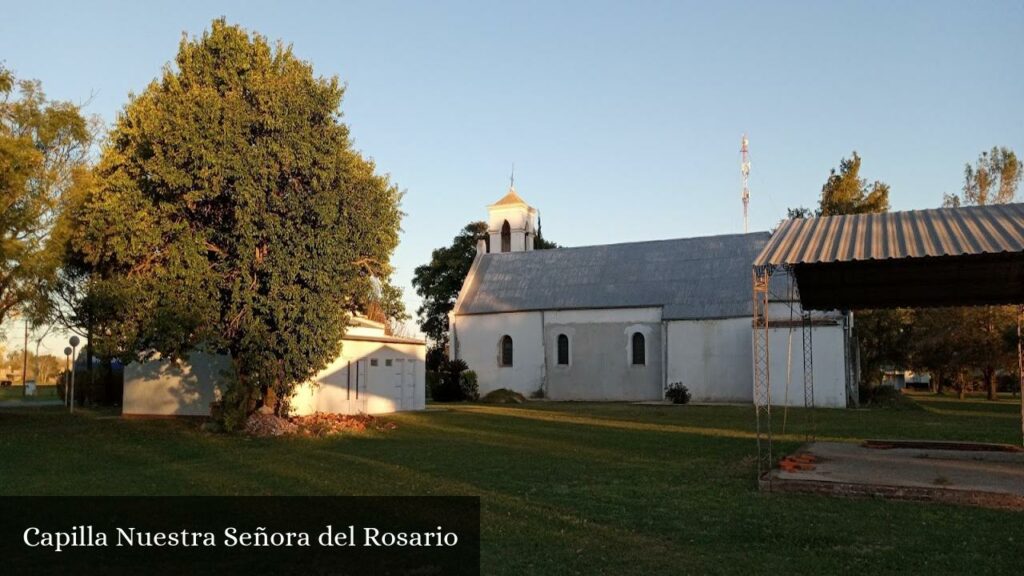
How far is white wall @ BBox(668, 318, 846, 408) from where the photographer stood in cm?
3444

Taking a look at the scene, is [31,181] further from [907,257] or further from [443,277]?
[443,277]

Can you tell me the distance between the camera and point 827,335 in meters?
34.6

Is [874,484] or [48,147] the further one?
[48,147]

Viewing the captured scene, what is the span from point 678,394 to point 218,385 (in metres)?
21.4

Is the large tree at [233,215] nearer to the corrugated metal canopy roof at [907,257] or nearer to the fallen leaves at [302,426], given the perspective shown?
the fallen leaves at [302,426]

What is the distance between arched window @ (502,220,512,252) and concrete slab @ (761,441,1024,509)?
3516cm

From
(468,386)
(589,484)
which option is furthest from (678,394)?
(589,484)

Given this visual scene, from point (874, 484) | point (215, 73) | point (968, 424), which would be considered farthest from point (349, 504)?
point (968, 424)

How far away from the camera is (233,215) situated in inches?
809

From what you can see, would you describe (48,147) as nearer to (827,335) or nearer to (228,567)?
(228,567)

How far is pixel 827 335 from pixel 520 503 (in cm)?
2797

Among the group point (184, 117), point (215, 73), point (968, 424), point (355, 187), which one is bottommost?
point (968, 424)

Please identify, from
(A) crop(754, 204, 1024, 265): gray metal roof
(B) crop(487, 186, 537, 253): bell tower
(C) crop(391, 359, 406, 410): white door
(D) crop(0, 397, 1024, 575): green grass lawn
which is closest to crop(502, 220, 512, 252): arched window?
(B) crop(487, 186, 537, 253): bell tower

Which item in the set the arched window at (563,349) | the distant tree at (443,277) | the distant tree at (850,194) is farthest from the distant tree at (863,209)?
the distant tree at (443,277)
